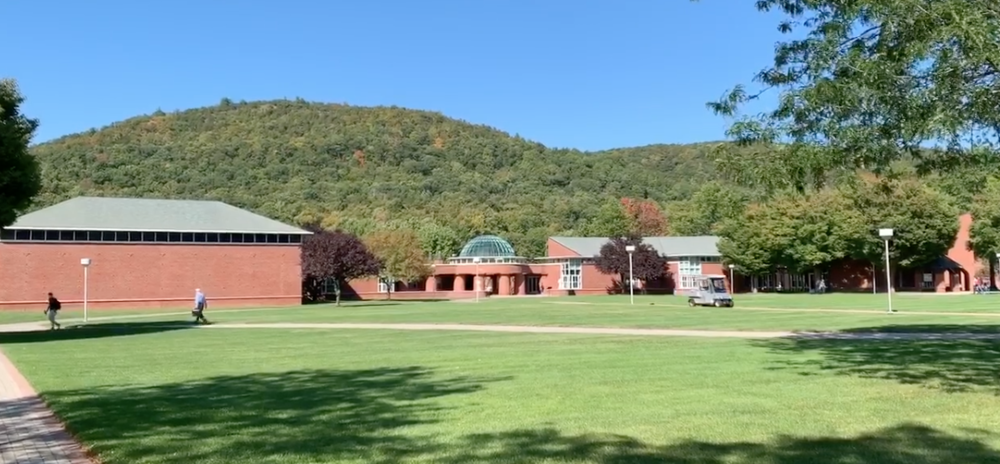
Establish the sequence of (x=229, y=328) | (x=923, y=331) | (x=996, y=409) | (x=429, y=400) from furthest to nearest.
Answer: (x=229, y=328) < (x=923, y=331) < (x=429, y=400) < (x=996, y=409)

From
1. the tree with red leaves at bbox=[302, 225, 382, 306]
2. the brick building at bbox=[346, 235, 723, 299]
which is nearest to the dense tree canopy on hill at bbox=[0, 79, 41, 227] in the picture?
the tree with red leaves at bbox=[302, 225, 382, 306]

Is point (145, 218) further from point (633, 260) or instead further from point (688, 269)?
point (688, 269)

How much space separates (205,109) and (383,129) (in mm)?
34175

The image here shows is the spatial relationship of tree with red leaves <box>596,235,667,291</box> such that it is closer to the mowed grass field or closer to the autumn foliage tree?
the autumn foliage tree

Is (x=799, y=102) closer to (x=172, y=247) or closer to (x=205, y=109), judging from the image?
(x=172, y=247)

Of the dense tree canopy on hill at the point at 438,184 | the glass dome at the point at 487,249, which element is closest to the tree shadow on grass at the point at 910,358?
the dense tree canopy on hill at the point at 438,184

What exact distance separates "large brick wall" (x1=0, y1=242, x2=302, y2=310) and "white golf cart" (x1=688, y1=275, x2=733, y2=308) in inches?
1287

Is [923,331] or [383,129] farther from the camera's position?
[383,129]

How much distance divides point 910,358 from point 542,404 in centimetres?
873

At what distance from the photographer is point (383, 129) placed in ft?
524

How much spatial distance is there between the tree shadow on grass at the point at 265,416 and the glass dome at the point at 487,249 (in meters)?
78.3

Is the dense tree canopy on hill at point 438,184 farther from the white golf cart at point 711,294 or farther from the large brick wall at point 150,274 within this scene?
the white golf cart at point 711,294

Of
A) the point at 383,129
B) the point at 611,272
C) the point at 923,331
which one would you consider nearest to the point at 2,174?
the point at 923,331

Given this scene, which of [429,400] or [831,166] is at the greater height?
[831,166]
